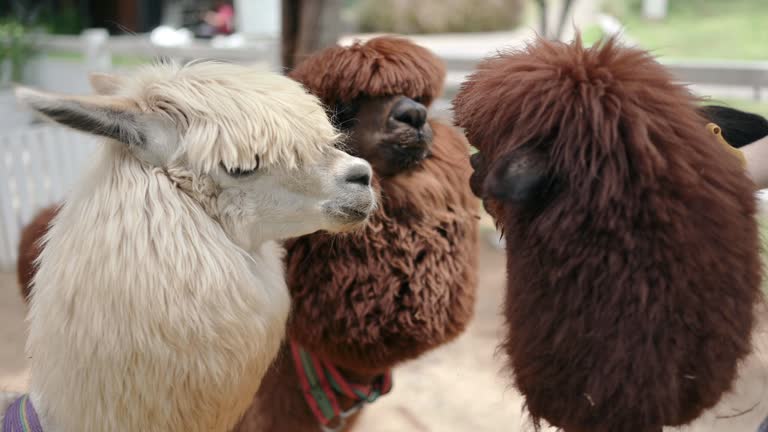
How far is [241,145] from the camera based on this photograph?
1232 millimetres

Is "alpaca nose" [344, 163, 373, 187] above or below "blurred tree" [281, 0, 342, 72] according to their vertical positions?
above

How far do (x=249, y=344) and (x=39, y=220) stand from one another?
4.30 feet

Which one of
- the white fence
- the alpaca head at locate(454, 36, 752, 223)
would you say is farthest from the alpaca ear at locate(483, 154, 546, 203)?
the white fence

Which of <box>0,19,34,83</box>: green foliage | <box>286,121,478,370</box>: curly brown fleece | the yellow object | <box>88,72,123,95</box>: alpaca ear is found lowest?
<box>0,19,34,83</box>: green foliage

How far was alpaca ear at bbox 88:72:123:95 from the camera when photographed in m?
1.54

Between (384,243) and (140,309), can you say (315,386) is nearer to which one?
(384,243)

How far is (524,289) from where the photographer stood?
3.61 ft

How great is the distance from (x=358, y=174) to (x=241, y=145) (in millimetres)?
248

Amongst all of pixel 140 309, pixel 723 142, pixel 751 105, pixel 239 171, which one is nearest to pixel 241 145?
pixel 239 171

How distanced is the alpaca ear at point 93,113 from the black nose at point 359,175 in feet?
1.28

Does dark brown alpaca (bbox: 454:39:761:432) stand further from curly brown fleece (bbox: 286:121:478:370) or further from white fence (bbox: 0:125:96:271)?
white fence (bbox: 0:125:96:271)

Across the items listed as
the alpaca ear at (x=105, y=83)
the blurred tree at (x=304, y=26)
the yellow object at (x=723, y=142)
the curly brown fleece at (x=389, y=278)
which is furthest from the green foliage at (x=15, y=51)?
the yellow object at (x=723, y=142)

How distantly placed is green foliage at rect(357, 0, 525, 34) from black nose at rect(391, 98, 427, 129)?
13729 mm

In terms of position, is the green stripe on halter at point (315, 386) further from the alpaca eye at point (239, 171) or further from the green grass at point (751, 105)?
the green grass at point (751, 105)
